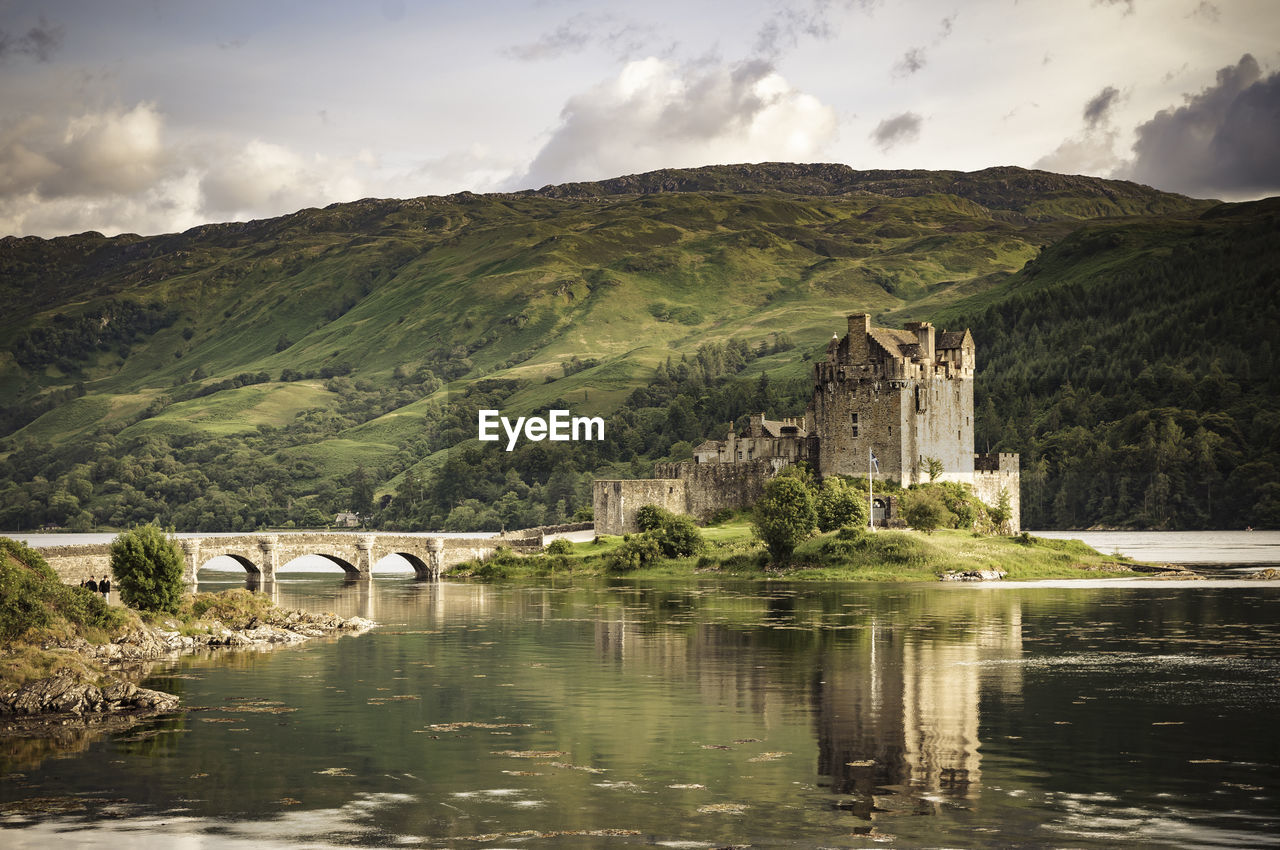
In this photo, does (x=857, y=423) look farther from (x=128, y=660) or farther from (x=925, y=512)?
(x=128, y=660)

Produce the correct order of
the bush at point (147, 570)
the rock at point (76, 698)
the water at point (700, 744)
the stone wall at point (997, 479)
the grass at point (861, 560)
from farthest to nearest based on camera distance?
the stone wall at point (997, 479) < the grass at point (861, 560) < the bush at point (147, 570) < the rock at point (76, 698) < the water at point (700, 744)

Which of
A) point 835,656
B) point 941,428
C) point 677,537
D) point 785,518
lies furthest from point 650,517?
point 835,656

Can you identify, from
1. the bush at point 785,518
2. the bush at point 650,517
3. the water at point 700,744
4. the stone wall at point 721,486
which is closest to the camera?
the water at point 700,744

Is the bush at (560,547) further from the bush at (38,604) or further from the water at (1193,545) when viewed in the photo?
the bush at (38,604)

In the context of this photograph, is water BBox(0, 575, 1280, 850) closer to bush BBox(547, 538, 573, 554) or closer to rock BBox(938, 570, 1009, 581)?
rock BBox(938, 570, 1009, 581)

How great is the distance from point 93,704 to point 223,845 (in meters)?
15.9

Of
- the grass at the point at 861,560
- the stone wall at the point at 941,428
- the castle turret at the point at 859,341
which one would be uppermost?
the castle turret at the point at 859,341

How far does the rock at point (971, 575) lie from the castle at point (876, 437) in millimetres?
10791

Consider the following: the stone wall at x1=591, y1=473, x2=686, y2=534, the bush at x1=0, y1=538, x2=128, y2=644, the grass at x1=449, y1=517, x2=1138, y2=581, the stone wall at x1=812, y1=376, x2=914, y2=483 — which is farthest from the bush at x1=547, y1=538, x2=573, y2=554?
the bush at x1=0, y1=538, x2=128, y2=644

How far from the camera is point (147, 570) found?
2255 inches

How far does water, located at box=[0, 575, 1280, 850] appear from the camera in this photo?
24906 millimetres

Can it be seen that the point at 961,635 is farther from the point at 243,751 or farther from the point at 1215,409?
the point at 1215,409

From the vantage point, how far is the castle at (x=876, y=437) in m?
106

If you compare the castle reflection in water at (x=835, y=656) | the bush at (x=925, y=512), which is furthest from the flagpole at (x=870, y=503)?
the castle reflection in water at (x=835, y=656)
